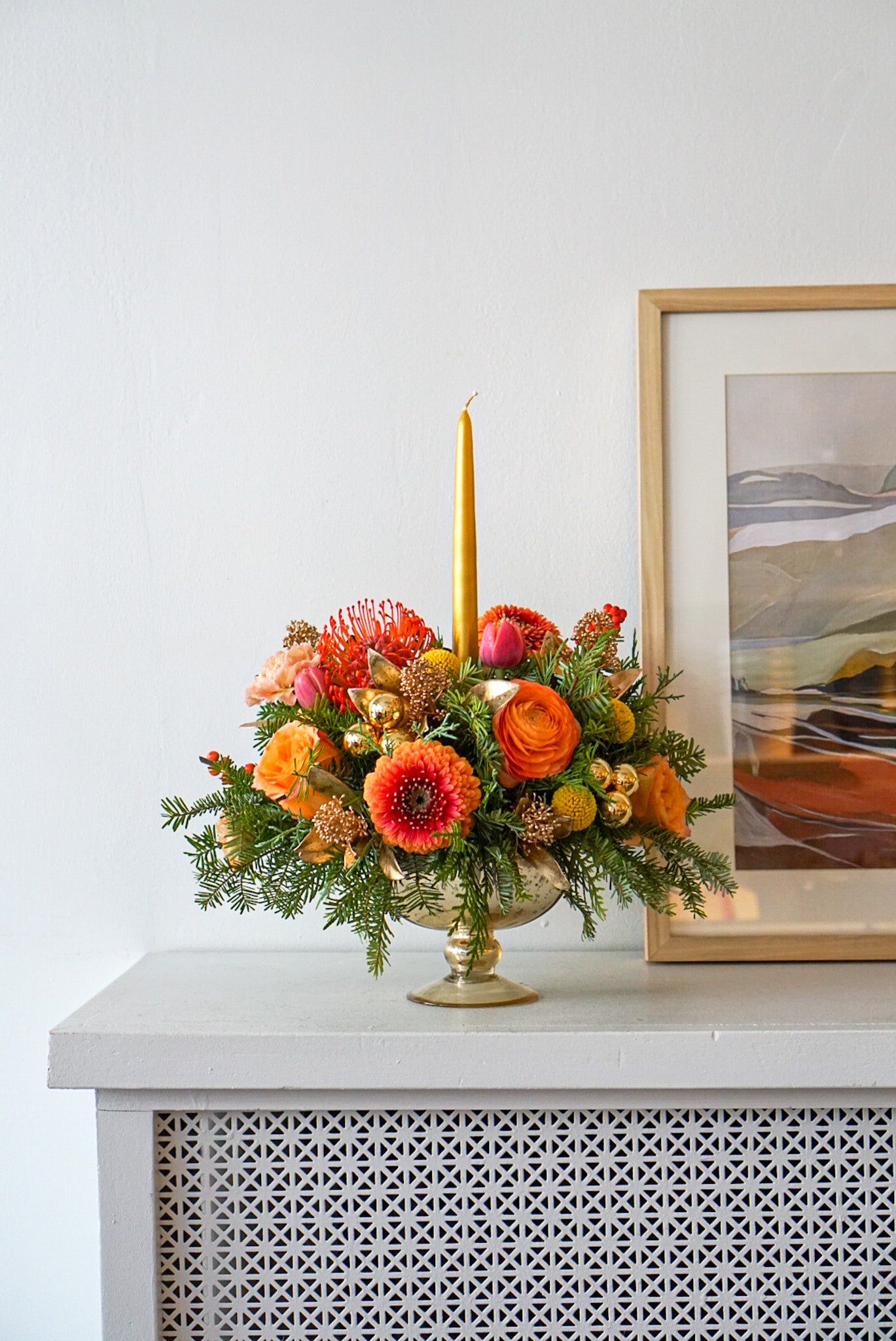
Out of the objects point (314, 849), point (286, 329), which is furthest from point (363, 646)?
point (286, 329)

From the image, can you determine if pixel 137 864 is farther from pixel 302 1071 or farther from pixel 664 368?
pixel 664 368

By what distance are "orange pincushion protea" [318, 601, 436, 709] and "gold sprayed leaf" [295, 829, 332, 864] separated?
0.32ft

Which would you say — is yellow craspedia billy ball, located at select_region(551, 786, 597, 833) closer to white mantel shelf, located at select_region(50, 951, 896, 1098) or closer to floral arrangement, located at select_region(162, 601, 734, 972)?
floral arrangement, located at select_region(162, 601, 734, 972)

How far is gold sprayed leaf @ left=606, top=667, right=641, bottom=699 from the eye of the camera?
814 millimetres

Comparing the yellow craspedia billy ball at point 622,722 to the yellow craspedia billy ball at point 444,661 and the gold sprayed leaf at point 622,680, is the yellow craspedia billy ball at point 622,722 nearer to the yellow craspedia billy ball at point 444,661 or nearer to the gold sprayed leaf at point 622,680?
the gold sprayed leaf at point 622,680

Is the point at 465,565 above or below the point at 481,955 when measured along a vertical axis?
above

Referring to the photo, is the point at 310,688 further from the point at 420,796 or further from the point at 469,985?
the point at 469,985

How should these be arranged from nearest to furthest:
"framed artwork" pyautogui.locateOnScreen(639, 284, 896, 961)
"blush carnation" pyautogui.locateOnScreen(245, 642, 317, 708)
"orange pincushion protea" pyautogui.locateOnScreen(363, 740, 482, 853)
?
"orange pincushion protea" pyautogui.locateOnScreen(363, 740, 482, 853), "blush carnation" pyautogui.locateOnScreen(245, 642, 317, 708), "framed artwork" pyautogui.locateOnScreen(639, 284, 896, 961)

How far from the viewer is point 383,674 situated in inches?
30.2

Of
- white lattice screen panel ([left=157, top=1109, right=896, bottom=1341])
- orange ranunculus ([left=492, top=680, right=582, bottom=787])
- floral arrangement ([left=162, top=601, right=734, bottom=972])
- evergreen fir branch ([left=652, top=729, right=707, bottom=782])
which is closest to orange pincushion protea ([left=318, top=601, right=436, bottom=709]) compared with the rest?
floral arrangement ([left=162, top=601, right=734, bottom=972])

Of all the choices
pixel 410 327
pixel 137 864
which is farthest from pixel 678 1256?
pixel 410 327

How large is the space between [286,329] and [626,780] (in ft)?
1.91

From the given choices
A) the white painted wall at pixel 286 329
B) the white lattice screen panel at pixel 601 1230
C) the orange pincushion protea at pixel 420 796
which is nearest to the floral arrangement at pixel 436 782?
the orange pincushion protea at pixel 420 796

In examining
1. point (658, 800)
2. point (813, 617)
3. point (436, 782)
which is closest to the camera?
point (436, 782)
